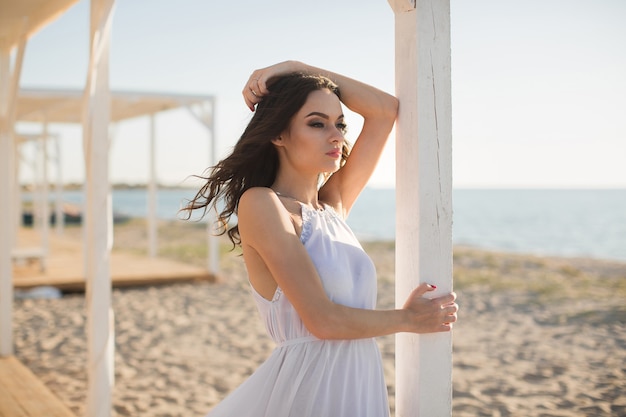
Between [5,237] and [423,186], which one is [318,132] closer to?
[423,186]

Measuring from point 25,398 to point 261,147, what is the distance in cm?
300

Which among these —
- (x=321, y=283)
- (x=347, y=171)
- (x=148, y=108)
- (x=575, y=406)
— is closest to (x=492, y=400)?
(x=575, y=406)

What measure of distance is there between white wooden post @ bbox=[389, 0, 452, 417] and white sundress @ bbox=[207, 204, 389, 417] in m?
0.11

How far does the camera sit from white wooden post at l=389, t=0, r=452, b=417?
1.65 m

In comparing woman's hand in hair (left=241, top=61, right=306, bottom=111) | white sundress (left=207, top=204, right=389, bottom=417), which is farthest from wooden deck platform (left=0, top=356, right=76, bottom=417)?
woman's hand in hair (left=241, top=61, right=306, bottom=111)

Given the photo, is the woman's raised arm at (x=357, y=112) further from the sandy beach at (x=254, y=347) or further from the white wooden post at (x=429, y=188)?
the sandy beach at (x=254, y=347)

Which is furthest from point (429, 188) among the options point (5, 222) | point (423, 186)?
point (5, 222)

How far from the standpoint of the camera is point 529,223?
45719 mm

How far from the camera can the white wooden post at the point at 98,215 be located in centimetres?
319

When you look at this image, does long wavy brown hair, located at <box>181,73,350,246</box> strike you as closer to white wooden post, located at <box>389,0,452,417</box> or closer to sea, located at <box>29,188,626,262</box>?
white wooden post, located at <box>389,0,452,417</box>

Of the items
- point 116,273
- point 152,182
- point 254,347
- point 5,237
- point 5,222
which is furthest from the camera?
point 152,182

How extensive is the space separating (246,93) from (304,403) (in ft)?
2.75

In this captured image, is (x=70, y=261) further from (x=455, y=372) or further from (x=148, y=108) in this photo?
(x=455, y=372)

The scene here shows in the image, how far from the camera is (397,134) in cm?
181
